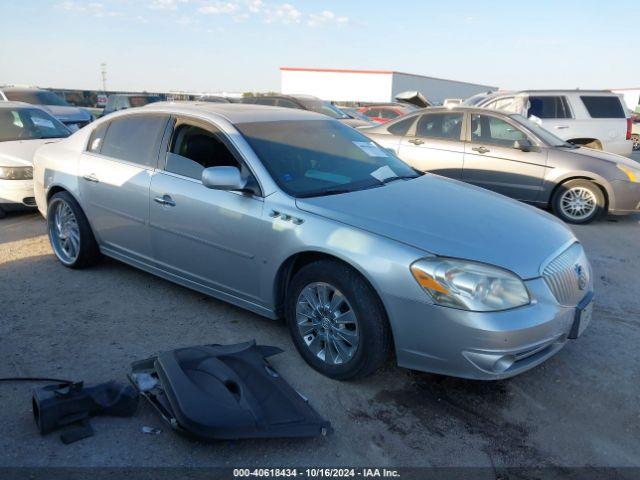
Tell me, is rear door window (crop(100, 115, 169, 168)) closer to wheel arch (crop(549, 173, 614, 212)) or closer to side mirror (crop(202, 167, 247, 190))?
side mirror (crop(202, 167, 247, 190))

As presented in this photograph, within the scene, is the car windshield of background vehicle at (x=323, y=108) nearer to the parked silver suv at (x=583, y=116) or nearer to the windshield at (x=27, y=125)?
the parked silver suv at (x=583, y=116)

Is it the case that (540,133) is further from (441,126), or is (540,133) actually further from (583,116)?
(583,116)

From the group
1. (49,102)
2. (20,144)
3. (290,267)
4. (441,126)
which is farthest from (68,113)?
(290,267)

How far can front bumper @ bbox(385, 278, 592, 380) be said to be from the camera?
113 inches

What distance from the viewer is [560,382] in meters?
3.47

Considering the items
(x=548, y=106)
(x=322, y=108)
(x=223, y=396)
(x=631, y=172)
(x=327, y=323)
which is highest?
(x=548, y=106)

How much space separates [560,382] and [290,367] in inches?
66.1

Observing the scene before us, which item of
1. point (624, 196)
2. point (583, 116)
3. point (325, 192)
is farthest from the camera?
point (583, 116)

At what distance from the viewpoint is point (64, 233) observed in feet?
17.2

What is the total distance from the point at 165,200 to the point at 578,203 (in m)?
5.95

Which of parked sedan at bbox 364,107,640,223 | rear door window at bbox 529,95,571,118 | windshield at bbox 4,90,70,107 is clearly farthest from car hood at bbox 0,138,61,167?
rear door window at bbox 529,95,571,118

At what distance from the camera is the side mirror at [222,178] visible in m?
3.57

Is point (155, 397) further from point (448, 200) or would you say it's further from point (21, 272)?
point (21, 272)

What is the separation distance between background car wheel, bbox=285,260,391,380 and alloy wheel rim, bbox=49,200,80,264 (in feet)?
8.41
